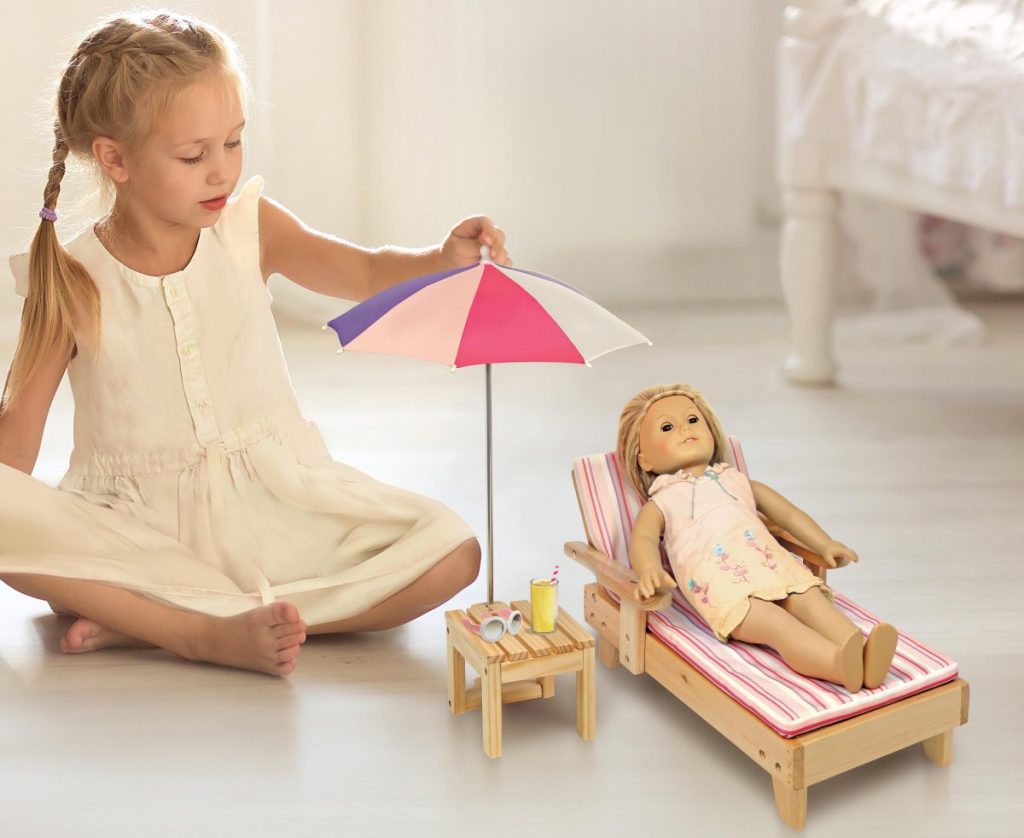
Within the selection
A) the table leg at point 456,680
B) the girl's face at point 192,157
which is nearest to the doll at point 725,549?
the table leg at point 456,680

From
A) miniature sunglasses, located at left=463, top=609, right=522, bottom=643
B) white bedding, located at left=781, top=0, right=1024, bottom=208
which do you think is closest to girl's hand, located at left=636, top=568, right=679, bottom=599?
miniature sunglasses, located at left=463, top=609, right=522, bottom=643

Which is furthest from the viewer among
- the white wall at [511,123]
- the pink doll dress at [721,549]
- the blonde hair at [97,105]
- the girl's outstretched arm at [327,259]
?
the white wall at [511,123]

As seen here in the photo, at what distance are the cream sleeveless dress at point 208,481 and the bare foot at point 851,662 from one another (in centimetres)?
54

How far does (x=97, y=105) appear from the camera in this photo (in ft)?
5.47

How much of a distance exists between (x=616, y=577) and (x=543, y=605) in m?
0.11

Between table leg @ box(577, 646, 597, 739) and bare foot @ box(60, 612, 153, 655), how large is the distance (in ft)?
1.96

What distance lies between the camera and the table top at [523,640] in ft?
4.73

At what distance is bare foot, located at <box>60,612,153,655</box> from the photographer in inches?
67.8

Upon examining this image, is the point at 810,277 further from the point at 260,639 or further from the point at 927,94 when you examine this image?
the point at 260,639

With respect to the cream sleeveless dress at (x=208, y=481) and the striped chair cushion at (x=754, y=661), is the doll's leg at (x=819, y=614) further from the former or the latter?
the cream sleeveless dress at (x=208, y=481)

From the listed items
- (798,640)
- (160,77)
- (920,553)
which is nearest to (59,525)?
(160,77)

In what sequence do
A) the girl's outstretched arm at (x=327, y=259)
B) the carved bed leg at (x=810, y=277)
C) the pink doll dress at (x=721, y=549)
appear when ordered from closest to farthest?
the pink doll dress at (x=721, y=549) < the girl's outstretched arm at (x=327, y=259) < the carved bed leg at (x=810, y=277)

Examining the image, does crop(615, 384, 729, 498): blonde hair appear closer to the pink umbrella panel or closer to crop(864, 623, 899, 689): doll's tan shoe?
the pink umbrella panel

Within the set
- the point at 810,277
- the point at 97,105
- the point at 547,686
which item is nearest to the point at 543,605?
the point at 547,686
